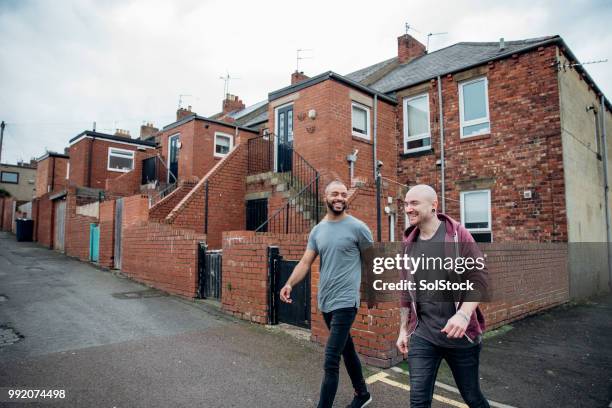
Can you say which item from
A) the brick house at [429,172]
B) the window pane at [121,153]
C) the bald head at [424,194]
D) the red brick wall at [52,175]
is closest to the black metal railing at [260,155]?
the brick house at [429,172]

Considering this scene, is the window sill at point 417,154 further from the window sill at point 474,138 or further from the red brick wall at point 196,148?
the red brick wall at point 196,148

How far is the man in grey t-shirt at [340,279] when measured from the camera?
2.97 metres

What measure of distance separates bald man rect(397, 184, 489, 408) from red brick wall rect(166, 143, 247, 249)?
28.7 feet

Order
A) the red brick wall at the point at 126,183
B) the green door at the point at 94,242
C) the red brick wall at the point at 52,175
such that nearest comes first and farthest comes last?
the green door at the point at 94,242, the red brick wall at the point at 126,183, the red brick wall at the point at 52,175

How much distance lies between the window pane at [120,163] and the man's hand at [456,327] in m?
22.8

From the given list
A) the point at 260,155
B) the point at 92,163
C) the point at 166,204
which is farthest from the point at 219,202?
the point at 92,163

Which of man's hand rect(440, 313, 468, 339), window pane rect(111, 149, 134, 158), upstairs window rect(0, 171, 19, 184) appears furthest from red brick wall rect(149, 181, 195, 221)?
upstairs window rect(0, 171, 19, 184)

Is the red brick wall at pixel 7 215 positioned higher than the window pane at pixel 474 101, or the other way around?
the window pane at pixel 474 101

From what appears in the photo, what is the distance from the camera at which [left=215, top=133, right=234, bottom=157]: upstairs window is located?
1666 cm

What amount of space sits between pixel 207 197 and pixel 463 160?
722 cm

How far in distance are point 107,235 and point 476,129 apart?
11.8 m

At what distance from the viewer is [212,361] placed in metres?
4.41

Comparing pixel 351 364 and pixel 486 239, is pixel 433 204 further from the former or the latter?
pixel 486 239

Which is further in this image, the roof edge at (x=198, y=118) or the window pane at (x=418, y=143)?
the roof edge at (x=198, y=118)
